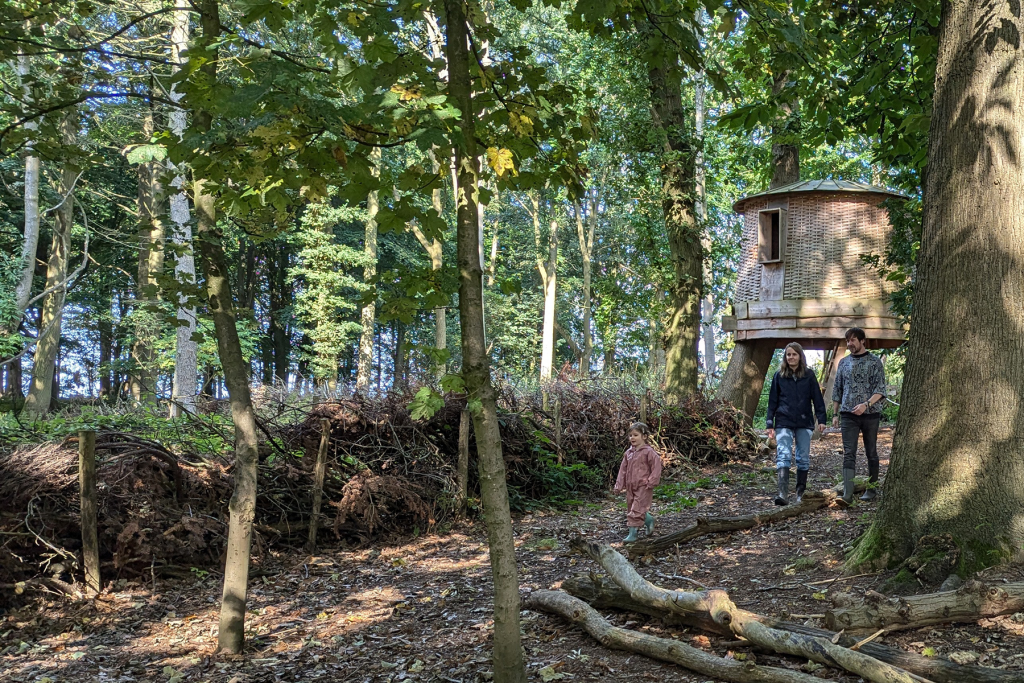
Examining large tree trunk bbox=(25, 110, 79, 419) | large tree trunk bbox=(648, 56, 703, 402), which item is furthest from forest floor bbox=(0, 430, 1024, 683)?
large tree trunk bbox=(25, 110, 79, 419)

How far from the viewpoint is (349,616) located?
251 inches

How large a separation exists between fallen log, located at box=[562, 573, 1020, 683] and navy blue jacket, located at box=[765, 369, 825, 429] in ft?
11.2

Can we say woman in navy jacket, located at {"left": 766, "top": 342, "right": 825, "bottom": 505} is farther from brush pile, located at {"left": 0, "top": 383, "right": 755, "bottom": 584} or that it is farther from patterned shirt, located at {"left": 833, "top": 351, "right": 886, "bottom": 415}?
brush pile, located at {"left": 0, "top": 383, "right": 755, "bottom": 584}

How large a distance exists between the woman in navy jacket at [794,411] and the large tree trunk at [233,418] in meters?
5.51

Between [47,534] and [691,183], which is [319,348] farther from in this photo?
[47,534]

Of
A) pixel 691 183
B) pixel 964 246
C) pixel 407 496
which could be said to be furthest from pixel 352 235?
pixel 964 246

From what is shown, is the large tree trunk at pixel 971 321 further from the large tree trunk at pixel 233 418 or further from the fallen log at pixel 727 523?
the large tree trunk at pixel 233 418

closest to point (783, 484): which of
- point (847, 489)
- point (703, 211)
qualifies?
point (847, 489)

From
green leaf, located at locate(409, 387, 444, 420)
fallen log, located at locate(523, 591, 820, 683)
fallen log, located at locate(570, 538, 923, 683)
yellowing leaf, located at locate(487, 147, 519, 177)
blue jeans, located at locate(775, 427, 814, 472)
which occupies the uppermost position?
yellowing leaf, located at locate(487, 147, 519, 177)

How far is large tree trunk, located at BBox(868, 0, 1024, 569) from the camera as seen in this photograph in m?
4.76

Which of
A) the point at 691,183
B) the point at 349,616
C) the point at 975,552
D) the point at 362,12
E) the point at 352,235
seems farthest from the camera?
the point at 352,235

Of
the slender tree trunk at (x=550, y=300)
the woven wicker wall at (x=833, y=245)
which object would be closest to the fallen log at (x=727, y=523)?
the woven wicker wall at (x=833, y=245)

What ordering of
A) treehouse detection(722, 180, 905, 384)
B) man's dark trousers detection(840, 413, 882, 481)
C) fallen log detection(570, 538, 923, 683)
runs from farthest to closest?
treehouse detection(722, 180, 905, 384)
man's dark trousers detection(840, 413, 882, 481)
fallen log detection(570, 538, 923, 683)

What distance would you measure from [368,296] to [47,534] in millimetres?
5015
